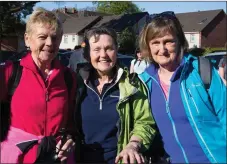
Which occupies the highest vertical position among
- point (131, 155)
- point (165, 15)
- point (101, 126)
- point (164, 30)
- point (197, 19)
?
point (197, 19)

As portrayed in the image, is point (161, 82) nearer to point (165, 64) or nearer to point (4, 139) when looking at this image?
point (165, 64)

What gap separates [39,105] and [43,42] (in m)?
0.48

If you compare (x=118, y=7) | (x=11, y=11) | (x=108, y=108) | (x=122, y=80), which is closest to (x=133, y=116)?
(x=108, y=108)

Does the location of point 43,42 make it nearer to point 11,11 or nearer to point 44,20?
point 44,20

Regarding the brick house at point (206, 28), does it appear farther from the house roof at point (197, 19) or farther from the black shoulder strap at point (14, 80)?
the black shoulder strap at point (14, 80)

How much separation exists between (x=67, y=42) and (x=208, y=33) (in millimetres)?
23253

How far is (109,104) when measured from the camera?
2.77 meters

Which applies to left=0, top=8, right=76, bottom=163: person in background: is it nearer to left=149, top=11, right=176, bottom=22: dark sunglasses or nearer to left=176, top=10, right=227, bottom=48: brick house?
left=149, top=11, right=176, bottom=22: dark sunglasses

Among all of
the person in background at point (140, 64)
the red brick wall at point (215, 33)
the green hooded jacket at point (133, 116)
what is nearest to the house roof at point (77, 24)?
the red brick wall at point (215, 33)

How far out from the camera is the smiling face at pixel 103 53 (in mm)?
2832

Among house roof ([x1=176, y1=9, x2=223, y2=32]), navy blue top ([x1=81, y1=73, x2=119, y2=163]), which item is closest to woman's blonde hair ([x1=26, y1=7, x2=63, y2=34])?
navy blue top ([x1=81, y1=73, x2=119, y2=163])

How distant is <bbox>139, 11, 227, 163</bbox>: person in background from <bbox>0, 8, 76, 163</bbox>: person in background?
0.70 meters

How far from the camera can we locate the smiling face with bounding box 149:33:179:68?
2.77 m

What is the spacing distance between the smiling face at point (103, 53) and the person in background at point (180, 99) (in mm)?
277
